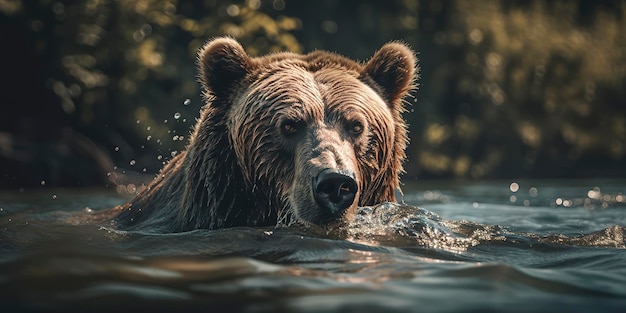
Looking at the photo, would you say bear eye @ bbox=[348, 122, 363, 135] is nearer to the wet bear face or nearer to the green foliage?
the wet bear face

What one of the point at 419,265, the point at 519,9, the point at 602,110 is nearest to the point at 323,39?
the point at 519,9

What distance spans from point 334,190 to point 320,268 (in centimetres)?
79

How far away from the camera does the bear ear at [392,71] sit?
5.61 m

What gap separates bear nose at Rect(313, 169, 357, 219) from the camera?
4195mm

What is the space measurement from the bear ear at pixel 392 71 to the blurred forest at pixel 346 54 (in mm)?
6321

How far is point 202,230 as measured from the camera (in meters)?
4.88

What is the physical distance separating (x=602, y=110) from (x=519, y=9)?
10.4 feet

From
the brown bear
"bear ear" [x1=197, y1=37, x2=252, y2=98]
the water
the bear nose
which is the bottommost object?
the water

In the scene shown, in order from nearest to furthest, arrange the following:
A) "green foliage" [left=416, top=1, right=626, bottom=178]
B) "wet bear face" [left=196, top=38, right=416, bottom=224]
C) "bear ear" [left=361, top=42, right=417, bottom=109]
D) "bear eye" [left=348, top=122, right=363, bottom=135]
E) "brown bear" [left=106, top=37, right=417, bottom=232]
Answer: "wet bear face" [left=196, top=38, right=416, bottom=224] → "brown bear" [left=106, top=37, right=417, bottom=232] → "bear eye" [left=348, top=122, right=363, bottom=135] → "bear ear" [left=361, top=42, right=417, bottom=109] → "green foliage" [left=416, top=1, right=626, bottom=178]

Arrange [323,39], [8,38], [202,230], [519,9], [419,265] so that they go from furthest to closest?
[519,9] < [323,39] < [8,38] < [202,230] < [419,265]

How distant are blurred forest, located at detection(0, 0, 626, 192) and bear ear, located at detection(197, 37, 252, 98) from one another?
19.5ft

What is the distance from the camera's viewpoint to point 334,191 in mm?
4246

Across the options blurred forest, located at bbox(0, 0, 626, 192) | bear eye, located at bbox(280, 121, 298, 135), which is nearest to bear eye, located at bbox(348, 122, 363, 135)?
bear eye, located at bbox(280, 121, 298, 135)

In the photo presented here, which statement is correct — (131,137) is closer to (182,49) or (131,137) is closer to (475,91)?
(182,49)
